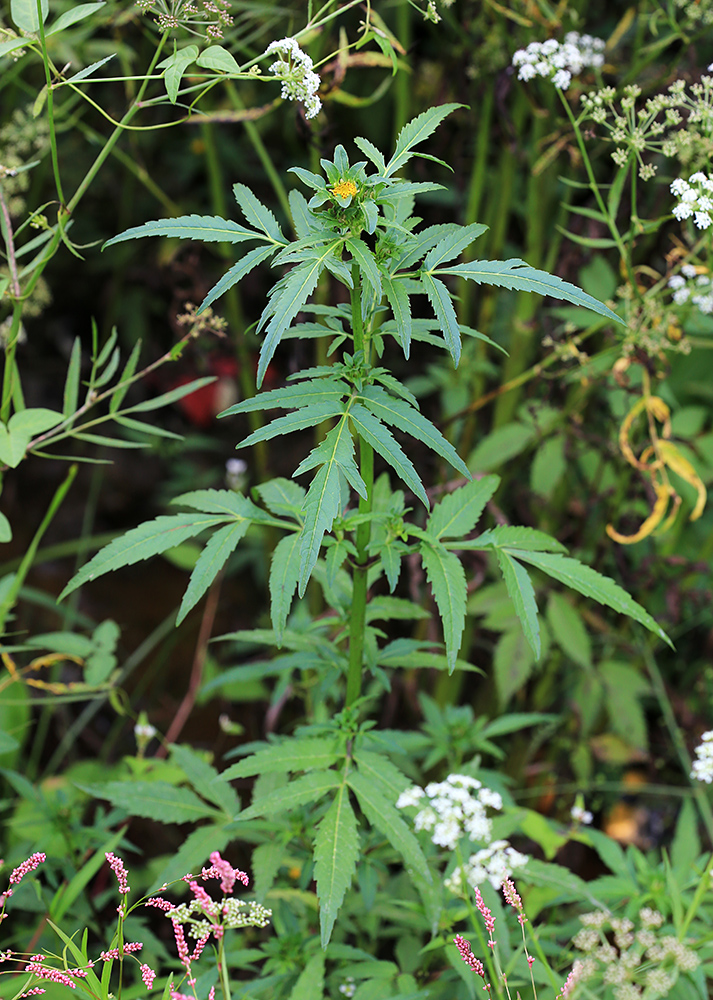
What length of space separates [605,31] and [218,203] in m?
1.14

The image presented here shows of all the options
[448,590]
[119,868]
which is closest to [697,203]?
[448,590]

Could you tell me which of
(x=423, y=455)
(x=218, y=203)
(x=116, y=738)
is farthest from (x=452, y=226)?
(x=116, y=738)

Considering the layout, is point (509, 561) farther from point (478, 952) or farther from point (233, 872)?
point (478, 952)

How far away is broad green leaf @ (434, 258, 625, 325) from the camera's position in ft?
2.95

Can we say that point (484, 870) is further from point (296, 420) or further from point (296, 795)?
point (296, 420)

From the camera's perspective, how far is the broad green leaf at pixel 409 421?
906 millimetres

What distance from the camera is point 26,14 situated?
1093 millimetres

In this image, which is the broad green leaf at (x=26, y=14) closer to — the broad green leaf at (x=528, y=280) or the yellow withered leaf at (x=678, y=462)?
the broad green leaf at (x=528, y=280)

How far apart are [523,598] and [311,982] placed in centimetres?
59

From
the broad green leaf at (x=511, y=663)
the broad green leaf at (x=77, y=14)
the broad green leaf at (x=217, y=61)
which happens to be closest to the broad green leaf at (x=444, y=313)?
the broad green leaf at (x=217, y=61)

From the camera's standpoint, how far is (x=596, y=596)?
3.38ft

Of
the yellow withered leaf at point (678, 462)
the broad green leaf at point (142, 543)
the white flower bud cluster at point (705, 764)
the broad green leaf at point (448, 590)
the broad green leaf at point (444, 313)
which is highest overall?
the broad green leaf at point (444, 313)

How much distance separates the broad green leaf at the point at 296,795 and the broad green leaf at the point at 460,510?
352 millimetres

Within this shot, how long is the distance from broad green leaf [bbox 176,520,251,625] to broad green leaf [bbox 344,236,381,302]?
1.16ft
